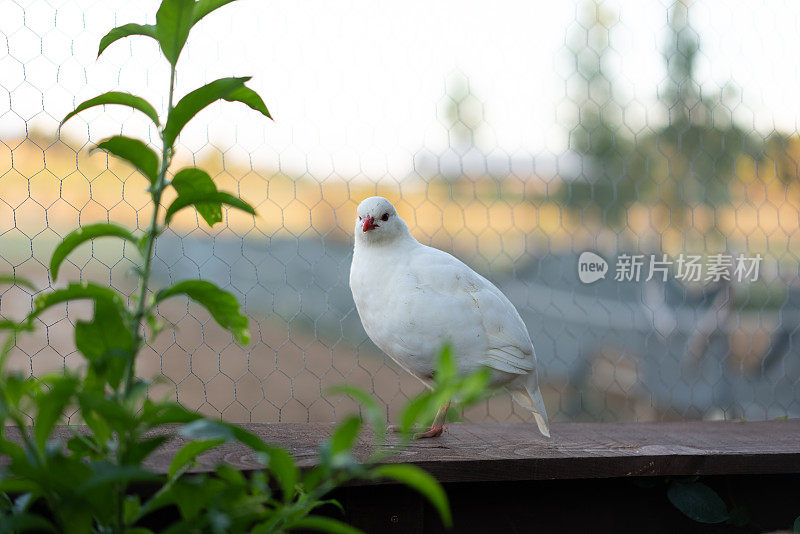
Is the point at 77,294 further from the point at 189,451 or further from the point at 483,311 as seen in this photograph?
the point at 483,311

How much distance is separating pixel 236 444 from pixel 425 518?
0.31m

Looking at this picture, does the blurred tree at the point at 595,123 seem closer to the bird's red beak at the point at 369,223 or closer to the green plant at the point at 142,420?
the bird's red beak at the point at 369,223

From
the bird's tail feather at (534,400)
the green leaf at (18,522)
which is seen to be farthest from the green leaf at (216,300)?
the bird's tail feather at (534,400)

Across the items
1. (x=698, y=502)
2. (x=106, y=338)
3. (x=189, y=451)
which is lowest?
(x=698, y=502)

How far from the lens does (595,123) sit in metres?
2.01

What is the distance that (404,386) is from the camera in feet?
12.6

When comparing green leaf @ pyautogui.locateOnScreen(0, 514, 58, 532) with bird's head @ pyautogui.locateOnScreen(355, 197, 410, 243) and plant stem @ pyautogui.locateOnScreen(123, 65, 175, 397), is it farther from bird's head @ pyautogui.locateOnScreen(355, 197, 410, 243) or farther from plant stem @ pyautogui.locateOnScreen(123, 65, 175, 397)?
bird's head @ pyautogui.locateOnScreen(355, 197, 410, 243)

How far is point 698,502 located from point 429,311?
0.55m

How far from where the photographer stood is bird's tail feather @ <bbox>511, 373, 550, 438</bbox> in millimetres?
1386

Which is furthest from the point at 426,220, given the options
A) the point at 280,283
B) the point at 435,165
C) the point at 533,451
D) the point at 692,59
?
the point at 692,59

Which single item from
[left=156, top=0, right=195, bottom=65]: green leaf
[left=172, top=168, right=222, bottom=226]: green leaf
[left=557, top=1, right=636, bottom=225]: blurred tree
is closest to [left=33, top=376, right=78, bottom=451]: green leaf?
[left=172, top=168, right=222, bottom=226]: green leaf

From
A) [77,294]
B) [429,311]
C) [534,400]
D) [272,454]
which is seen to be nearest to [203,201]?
[77,294]

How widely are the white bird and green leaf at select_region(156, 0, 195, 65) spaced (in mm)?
691

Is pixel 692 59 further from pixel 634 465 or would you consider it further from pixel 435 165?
pixel 634 465
